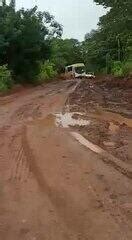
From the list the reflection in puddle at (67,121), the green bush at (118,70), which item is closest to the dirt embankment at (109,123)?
the reflection in puddle at (67,121)

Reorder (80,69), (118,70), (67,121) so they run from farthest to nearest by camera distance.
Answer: (80,69), (118,70), (67,121)

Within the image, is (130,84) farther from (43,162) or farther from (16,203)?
(16,203)

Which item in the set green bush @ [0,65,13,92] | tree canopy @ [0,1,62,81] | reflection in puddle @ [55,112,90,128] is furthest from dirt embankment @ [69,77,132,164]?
tree canopy @ [0,1,62,81]

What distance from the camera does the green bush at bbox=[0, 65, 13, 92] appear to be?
1263 inches

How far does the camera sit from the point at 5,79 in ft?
110

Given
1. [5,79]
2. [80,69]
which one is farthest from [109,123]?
[80,69]

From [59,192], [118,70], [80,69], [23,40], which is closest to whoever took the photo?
[59,192]

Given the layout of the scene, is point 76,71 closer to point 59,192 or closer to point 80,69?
point 80,69

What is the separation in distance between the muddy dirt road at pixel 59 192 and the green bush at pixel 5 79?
62.7ft

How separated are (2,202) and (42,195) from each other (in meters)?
0.59

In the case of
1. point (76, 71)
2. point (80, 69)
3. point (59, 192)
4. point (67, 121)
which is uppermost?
point (59, 192)

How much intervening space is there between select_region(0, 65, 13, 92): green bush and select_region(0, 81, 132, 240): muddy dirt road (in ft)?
62.7

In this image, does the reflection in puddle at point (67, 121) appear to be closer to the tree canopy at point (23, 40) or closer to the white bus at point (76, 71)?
the tree canopy at point (23, 40)

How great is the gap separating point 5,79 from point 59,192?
2637cm
